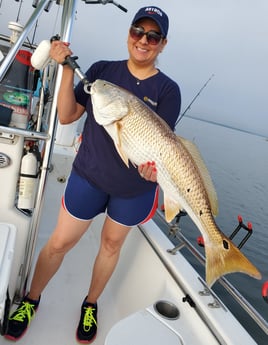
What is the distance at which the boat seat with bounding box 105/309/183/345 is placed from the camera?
161 cm

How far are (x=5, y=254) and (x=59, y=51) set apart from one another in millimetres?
1181

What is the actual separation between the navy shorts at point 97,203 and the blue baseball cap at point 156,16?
1.09m

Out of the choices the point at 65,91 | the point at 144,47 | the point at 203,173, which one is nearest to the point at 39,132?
the point at 65,91

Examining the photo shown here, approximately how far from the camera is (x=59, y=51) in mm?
1690

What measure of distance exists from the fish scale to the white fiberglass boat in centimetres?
39

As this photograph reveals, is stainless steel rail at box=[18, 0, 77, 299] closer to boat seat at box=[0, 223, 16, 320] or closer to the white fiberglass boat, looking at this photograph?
the white fiberglass boat

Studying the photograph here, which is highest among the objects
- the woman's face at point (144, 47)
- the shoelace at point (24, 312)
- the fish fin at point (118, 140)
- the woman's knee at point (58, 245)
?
the woman's face at point (144, 47)

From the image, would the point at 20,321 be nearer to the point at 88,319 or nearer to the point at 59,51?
the point at 88,319

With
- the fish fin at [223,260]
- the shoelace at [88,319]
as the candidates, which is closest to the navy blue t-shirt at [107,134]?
the fish fin at [223,260]

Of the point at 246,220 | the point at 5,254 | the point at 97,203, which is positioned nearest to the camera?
the point at 5,254

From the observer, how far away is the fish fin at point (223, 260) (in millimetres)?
1676

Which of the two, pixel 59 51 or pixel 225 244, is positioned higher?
pixel 59 51

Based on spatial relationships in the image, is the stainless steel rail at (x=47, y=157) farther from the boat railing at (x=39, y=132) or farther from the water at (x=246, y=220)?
the water at (x=246, y=220)

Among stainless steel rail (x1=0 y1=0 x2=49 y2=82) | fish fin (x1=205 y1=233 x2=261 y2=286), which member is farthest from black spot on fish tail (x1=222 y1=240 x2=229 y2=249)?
stainless steel rail (x1=0 y1=0 x2=49 y2=82)
